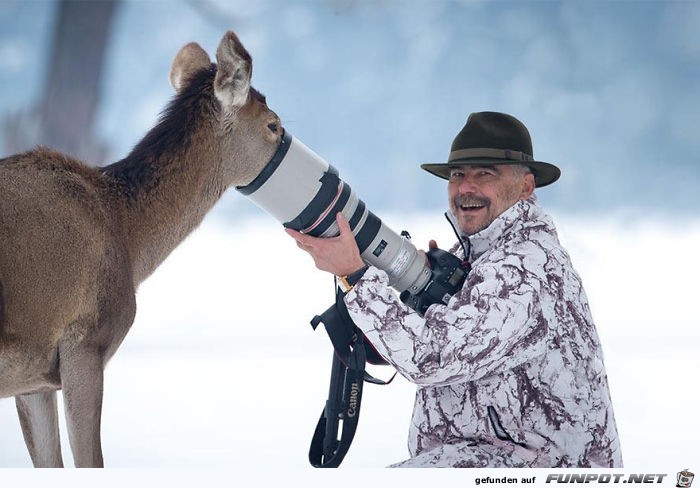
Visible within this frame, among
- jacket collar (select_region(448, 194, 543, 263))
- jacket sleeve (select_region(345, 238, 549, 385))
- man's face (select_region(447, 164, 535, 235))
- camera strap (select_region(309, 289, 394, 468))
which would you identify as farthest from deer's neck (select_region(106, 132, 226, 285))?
jacket collar (select_region(448, 194, 543, 263))

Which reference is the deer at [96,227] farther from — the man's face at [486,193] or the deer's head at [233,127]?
the man's face at [486,193]

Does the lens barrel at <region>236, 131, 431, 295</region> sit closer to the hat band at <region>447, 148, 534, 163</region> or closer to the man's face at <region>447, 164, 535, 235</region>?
the man's face at <region>447, 164, 535, 235</region>

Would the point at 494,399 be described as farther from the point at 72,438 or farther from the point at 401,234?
the point at 72,438

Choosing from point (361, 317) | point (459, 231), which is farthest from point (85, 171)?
point (459, 231)

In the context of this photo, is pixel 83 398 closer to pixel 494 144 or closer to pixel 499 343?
pixel 499 343

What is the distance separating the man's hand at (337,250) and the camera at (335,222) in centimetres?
7

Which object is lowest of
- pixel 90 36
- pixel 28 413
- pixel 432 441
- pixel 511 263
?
pixel 432 441

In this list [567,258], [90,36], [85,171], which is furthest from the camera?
[90,36]

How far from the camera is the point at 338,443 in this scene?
3332 millimetres

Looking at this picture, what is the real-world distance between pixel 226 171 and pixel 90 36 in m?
3.32

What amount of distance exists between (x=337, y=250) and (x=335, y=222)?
18cm

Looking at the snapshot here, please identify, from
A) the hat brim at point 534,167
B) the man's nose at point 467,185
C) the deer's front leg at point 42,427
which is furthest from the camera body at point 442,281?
the deer's front leg at point 42,427

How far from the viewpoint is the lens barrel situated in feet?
10.8

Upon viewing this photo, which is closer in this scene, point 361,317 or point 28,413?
point 361,317
